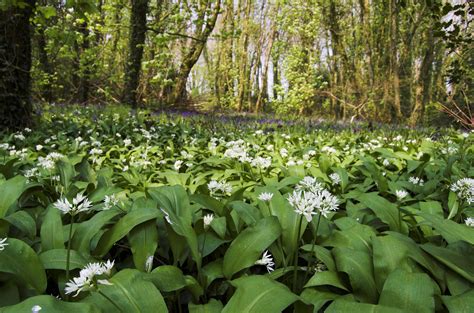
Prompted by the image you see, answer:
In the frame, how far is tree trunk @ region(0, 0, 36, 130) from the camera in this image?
4781 mm

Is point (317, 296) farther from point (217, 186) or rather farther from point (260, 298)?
point (217, 186)

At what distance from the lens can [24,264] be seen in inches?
42.7

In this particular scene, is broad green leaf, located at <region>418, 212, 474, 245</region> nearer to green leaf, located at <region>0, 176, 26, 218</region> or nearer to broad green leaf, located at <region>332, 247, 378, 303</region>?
broad green leaf, located at <region>332, 247, 378, 303</region>

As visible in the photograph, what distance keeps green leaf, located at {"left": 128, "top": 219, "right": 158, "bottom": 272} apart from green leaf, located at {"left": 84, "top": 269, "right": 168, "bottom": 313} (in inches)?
10.0

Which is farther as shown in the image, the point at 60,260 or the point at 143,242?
the point at 143,242

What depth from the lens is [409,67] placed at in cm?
1662

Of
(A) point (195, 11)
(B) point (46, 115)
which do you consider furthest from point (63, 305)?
(A) point (195, 11)

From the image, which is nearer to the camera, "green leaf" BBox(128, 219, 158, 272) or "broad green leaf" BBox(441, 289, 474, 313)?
"broad green leaf" BBox(441, 289, 474, 313)

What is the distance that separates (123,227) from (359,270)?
2.54ft

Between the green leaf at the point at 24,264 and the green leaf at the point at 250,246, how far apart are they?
21.7 inches

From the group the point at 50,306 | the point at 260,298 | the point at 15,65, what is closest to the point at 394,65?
the point at 15,65

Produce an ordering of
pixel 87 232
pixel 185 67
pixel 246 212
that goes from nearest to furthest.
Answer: pixel 87 232, pixel 246 212, pixel 185 67

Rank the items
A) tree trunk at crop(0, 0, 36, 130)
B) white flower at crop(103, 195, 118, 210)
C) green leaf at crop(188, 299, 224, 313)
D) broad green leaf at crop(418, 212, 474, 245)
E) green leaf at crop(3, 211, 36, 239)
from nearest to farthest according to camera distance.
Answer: green leaf at crop(188, 299, 224, 313) → broad green leaf at crop(418, 212, 474, 245) → green leaf at crop(3, 211, 36, 239) → white flower at crop(103, 195, 118, 210) → tree trunk at crop(0, 0, 36, 130)

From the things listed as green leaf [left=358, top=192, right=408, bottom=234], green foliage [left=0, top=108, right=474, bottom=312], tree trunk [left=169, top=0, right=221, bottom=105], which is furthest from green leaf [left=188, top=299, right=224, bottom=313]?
tree trunk [left=169, top=0, right=221, bottom=105]
